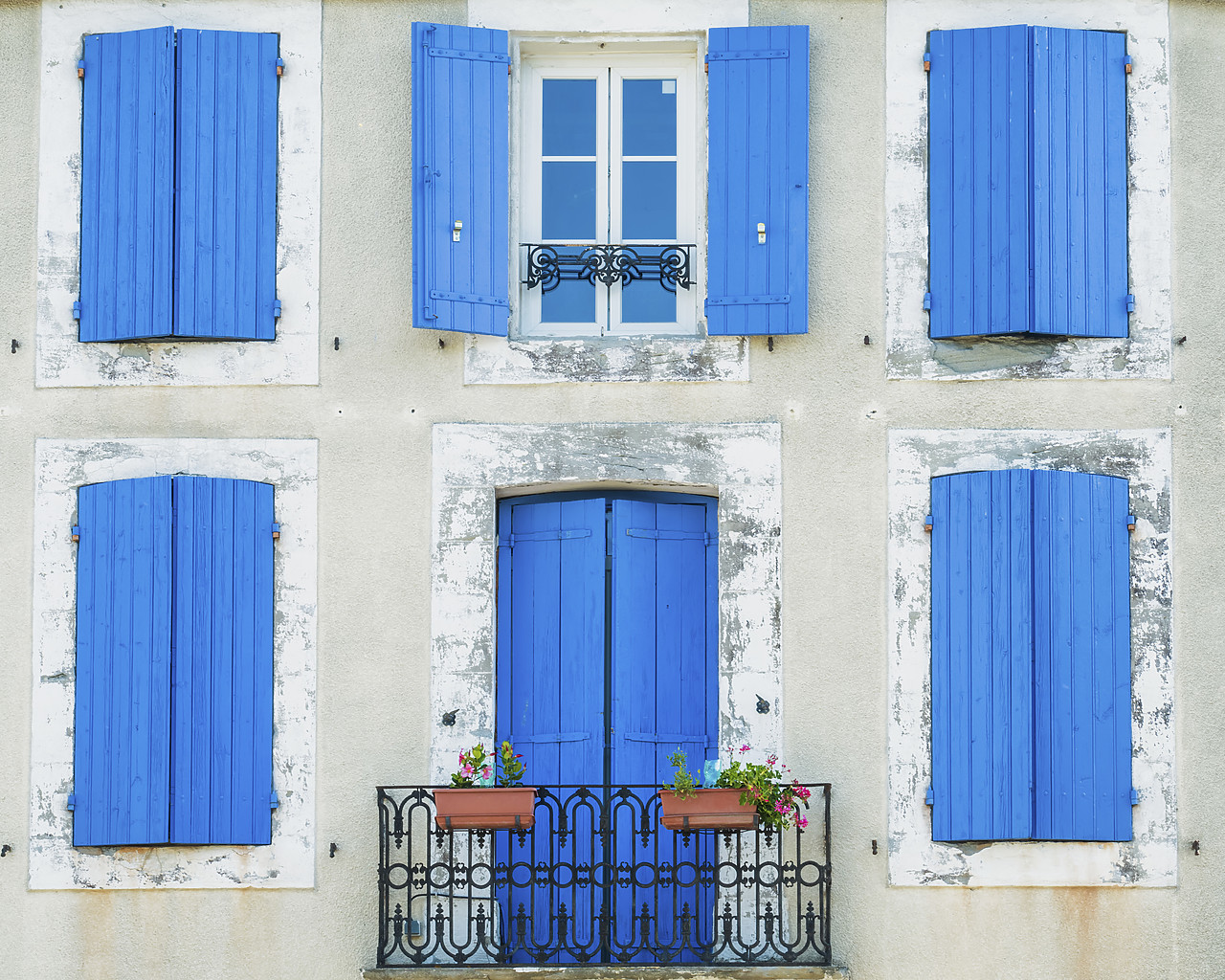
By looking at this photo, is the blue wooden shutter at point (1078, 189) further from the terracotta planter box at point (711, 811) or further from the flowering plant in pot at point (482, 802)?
the flowering plant in pot at point (482, 802)

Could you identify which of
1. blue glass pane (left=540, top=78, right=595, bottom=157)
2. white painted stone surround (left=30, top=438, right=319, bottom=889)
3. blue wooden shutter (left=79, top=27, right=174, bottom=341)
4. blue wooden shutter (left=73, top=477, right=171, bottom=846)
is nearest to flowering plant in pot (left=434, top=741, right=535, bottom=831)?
white painted stone surround (left=30, top=438, right=319, bottom=889)

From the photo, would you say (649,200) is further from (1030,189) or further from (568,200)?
(1030,189)

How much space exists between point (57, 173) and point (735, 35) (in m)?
3.33

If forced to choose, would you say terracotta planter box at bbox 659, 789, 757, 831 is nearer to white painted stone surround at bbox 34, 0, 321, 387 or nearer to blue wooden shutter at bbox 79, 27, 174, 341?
white painted stone surround at bbox 34, 0, 321, 387

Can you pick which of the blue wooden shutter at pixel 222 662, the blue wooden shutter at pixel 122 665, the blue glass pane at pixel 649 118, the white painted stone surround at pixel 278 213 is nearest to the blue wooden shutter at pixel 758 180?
the blue glass pane at pixel 649 118

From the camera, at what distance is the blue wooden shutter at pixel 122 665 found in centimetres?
786

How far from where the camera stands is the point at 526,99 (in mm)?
8594

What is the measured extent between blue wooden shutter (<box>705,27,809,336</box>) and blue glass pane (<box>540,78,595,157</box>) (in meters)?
0.68

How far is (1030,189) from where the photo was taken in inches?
318

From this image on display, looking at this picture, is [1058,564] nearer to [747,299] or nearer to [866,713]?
[866,713]

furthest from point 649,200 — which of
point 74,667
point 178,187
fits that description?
point 74,667

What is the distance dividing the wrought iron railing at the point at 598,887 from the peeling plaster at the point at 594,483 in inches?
22.8

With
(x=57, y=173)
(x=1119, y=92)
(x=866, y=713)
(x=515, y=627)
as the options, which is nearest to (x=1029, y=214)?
(x=1119, y=92)

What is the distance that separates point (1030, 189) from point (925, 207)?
0.50 meters
